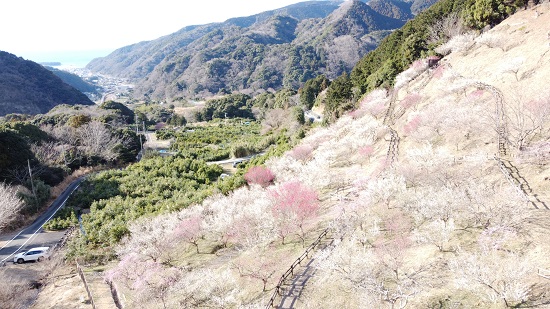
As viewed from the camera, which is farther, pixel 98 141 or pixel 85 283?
pixel 98 141

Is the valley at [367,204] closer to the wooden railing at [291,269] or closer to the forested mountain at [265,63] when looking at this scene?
the wooden railing at [291,269]

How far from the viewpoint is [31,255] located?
20266mm

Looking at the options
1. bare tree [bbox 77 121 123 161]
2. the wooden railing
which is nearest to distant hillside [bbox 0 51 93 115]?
bare tree [bbox 77 121 123 161]

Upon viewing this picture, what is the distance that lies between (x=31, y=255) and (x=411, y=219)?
22461mm

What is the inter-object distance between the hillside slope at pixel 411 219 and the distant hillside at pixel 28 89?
9220 cm

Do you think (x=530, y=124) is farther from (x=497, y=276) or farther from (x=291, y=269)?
(x=291, y=269)

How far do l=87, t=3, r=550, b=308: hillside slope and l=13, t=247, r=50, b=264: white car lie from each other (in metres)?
6.17

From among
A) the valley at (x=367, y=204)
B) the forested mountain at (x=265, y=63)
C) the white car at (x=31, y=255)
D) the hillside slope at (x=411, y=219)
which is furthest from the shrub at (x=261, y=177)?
the forested mountain at (x=265, y=63)

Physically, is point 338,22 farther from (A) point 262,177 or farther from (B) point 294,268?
(B) point 294,268

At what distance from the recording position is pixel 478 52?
27.6 metres

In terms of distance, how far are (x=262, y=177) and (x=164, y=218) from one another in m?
8.05

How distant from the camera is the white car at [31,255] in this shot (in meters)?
20.0

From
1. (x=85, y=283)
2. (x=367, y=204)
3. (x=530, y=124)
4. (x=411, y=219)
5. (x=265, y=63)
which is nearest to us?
(x=411, y=219)

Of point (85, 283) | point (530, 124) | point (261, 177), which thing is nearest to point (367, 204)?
point (530, 124)
